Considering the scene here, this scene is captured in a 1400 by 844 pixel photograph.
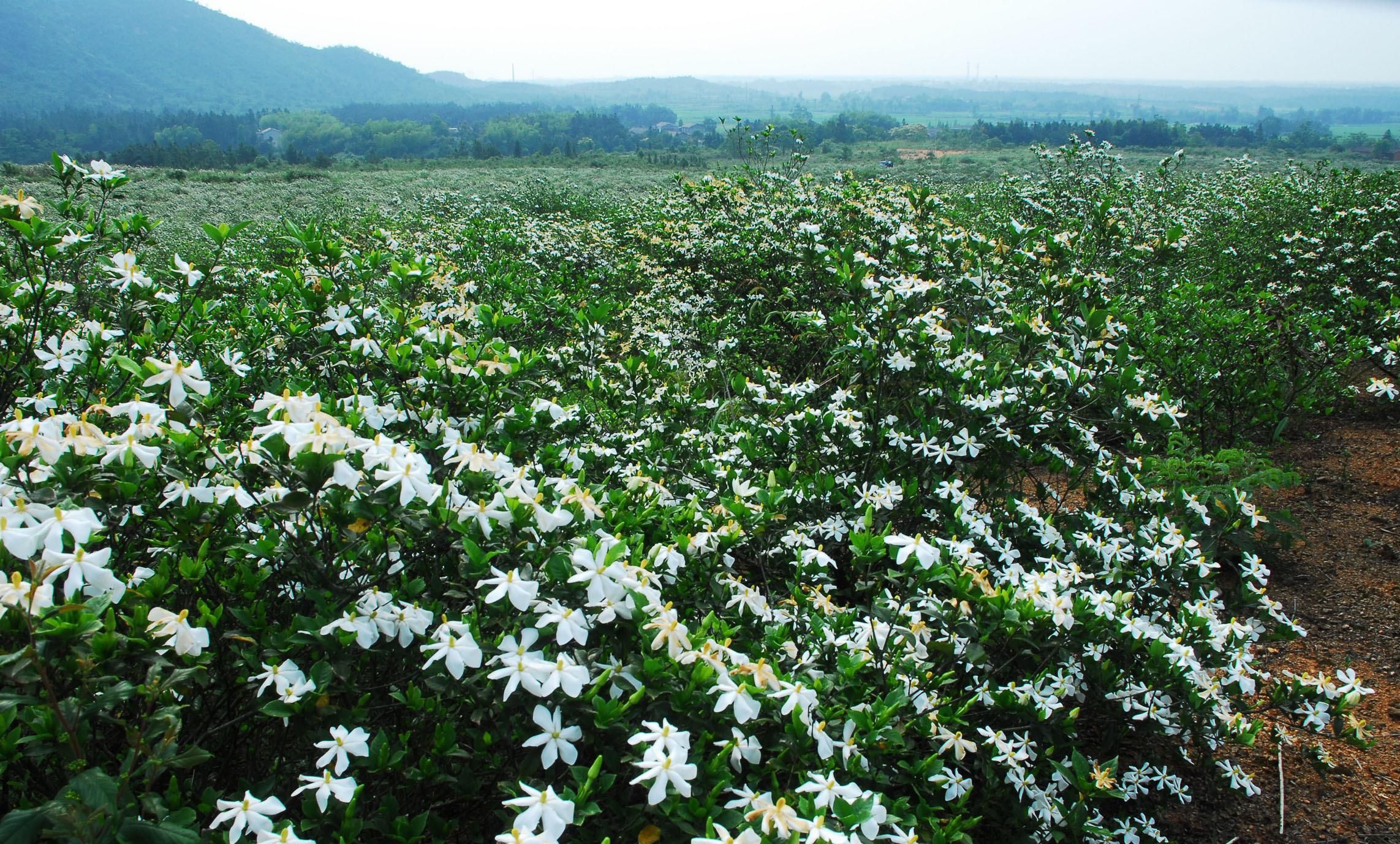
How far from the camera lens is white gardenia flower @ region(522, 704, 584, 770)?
1331 mm

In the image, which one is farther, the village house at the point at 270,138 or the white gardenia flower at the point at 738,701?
the village house at the point at 270,138

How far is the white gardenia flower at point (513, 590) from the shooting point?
1.38m

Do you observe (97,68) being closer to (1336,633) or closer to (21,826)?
(21,826)

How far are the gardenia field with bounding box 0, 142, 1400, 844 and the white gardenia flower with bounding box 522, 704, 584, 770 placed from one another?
17 millimetres

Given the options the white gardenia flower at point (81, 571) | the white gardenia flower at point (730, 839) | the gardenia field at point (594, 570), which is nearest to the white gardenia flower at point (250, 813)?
the gardenia field at point (594, 570)

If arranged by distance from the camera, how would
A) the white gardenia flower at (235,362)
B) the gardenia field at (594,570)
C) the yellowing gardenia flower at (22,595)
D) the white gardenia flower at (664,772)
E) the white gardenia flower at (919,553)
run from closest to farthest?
1. the yellowing gardenia flower at (22,595)
2. the white gardenia flower at (664,772)
3. the gardenia field at (594,570)
4. the white gardenia flower at (919,553)
5. the white gardenia flower at (235,362)

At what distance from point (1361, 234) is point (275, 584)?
8426 mm

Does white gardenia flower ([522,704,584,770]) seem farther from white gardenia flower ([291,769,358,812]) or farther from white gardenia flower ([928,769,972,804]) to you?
white gardenia flower ([928,769,972,804])

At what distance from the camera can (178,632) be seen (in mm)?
1322

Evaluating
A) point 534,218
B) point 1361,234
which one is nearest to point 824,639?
point 1361,234

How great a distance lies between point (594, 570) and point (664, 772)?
1.20ft

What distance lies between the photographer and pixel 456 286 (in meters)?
5.06

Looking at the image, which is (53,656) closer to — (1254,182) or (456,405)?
(456,405)

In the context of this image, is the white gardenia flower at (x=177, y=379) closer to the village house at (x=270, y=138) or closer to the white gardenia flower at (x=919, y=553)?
the white gardenia flower at (x=919, y=553)
